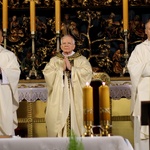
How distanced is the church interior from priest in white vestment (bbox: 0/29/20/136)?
82 cm

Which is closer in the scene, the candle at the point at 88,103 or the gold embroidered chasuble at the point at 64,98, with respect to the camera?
the candle at the point at 88,103

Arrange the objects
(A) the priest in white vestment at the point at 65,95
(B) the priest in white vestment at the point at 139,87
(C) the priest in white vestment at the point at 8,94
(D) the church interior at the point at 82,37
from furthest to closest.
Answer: (D) the church interior at the point at 82,37 < (A) the priest in white vestment at the point at 65,95 < (C) the priest in white vestment at the point at 8,94 < (B) the priest in white vestment at the point at 139,87

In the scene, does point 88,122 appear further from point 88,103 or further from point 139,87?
point 139,87

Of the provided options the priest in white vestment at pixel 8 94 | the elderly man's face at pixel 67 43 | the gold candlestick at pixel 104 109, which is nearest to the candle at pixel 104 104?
the gold candlestick at pixel 104 109

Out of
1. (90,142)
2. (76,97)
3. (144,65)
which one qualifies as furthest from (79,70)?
(90,142)

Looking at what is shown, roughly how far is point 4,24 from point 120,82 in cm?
188

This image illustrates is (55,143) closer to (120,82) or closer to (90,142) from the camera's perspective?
(90,142)

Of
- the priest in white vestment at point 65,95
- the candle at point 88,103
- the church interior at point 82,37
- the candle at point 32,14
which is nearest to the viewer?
the candle at point 88,103

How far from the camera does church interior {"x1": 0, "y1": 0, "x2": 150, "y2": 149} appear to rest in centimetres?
873

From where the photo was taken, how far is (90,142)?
4.70 metres

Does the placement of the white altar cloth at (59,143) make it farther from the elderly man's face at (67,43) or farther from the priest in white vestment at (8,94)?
the elderly man's face at (67,43)

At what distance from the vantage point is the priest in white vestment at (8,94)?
7641mm

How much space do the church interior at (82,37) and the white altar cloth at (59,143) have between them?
3.98m

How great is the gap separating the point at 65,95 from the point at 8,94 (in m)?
0.79
